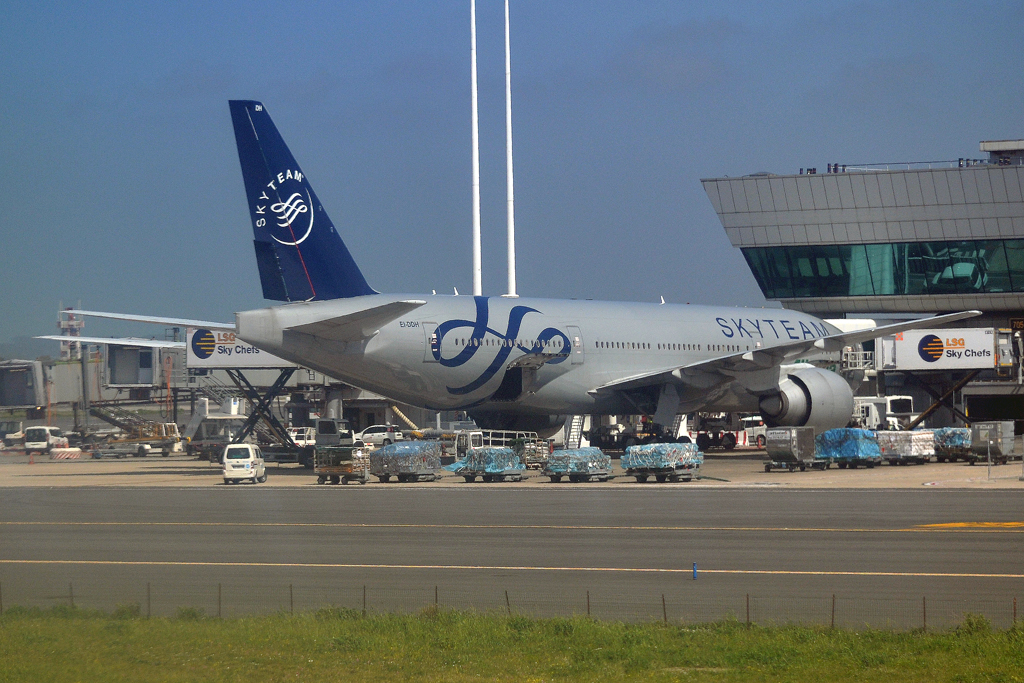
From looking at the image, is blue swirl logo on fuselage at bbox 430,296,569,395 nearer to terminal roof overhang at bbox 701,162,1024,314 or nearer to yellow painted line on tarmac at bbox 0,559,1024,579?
yellow painted line on tarmac at bbox 0,559,1024,579

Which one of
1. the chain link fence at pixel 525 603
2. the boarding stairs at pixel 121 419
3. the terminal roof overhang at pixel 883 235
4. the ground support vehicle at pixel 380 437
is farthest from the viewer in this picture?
the terminal roof overhang at pixel 883 235

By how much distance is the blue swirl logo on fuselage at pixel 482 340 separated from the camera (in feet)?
128

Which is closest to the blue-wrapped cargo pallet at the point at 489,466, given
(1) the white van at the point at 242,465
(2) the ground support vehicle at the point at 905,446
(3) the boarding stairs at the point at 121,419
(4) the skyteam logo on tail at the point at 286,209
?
(1) the white van at the point at 242,465

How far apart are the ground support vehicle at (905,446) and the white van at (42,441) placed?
4795cm

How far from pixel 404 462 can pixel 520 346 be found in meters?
7.16

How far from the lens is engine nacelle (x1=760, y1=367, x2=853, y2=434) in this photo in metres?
46.1

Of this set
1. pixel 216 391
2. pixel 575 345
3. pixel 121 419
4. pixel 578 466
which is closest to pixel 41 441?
pixel 121 419

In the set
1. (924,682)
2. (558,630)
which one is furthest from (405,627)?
(924,682)

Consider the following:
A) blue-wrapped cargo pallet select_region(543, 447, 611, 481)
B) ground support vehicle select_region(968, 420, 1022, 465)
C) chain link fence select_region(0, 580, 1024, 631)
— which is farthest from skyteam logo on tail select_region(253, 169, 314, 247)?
ground support vehicle select_region(968, 420, 1022, 465)

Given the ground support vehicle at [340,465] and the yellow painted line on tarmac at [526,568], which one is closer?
the yellow painted line on tarmac at [526,568]

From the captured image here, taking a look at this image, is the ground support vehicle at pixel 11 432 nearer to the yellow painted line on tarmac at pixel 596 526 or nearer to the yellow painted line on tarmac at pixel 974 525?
the yellow painted line on tarmac at pixel 596 526

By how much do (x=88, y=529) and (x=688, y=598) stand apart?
1323 centimetres

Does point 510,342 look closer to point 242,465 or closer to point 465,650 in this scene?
point 242,465

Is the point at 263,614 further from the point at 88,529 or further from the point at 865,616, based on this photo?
the point at 88,529
